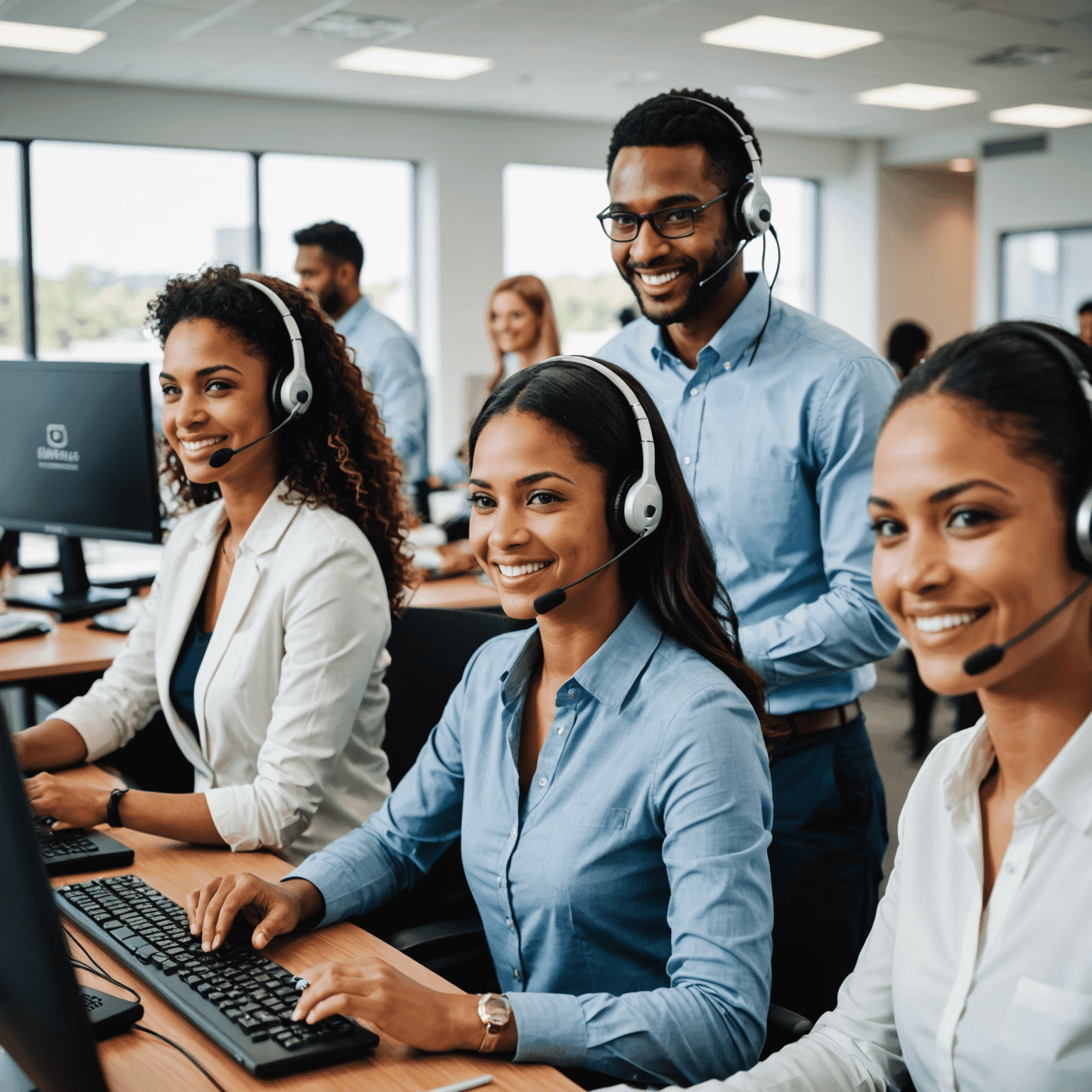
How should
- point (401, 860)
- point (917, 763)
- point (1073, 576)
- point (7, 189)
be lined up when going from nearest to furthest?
1. point (1073, 576)
2. point (401, 860)
3. point (917, 763)
4. point (7, 189)

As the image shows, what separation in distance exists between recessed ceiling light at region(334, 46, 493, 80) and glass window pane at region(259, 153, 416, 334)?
1.12 metres

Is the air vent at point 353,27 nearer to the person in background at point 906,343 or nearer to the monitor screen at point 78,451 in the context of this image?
the person in background at point 906,343

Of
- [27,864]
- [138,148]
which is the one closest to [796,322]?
[27,864]

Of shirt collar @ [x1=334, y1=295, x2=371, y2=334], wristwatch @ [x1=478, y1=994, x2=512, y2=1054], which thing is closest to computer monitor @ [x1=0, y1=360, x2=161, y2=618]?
shirt collar @ [x1=334, y1=295, x2=371, y2=334]

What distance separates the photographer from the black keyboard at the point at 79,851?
1476 millimetres

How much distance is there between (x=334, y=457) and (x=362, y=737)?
447 millimetres

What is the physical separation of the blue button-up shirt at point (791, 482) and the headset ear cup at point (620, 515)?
1.48 ft

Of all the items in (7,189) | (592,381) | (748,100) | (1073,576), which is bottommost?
(1073,576)

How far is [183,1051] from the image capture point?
105cm

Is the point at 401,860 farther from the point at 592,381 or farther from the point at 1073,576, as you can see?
the point at 1073,576

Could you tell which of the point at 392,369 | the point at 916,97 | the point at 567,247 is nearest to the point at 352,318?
the point at 392,369

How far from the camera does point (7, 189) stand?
706cm

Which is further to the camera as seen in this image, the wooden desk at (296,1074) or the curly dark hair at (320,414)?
the curly dark hair at (320,414)

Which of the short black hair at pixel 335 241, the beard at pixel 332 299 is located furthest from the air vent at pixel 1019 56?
the beard at pixel 332 299
